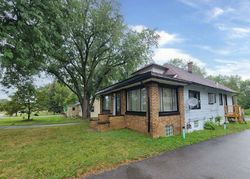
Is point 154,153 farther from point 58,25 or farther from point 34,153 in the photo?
point 58,25

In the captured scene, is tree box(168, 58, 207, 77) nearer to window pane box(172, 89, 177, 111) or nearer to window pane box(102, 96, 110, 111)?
window pane box(102, 96, 110, 111)

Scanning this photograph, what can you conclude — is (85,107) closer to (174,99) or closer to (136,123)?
(136,123)

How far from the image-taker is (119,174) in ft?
12.5

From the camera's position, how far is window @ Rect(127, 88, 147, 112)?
8672 mm

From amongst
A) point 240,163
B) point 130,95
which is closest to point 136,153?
point 240,163

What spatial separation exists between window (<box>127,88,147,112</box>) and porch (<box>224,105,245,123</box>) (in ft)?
30.6

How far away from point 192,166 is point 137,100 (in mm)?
5371

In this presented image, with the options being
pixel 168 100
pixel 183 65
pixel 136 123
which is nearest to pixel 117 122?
pixel 136 123

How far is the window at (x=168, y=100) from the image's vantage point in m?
8.37

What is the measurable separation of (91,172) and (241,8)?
1176 centimetres

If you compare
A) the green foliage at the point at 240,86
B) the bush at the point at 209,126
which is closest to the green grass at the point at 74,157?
the bush at the point at 209,126

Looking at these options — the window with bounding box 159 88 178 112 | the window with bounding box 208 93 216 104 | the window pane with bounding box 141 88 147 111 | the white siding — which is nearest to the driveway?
the window with bounding box 159 88 178 112

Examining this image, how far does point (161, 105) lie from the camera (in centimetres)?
826

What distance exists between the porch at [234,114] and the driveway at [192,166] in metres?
8.83
